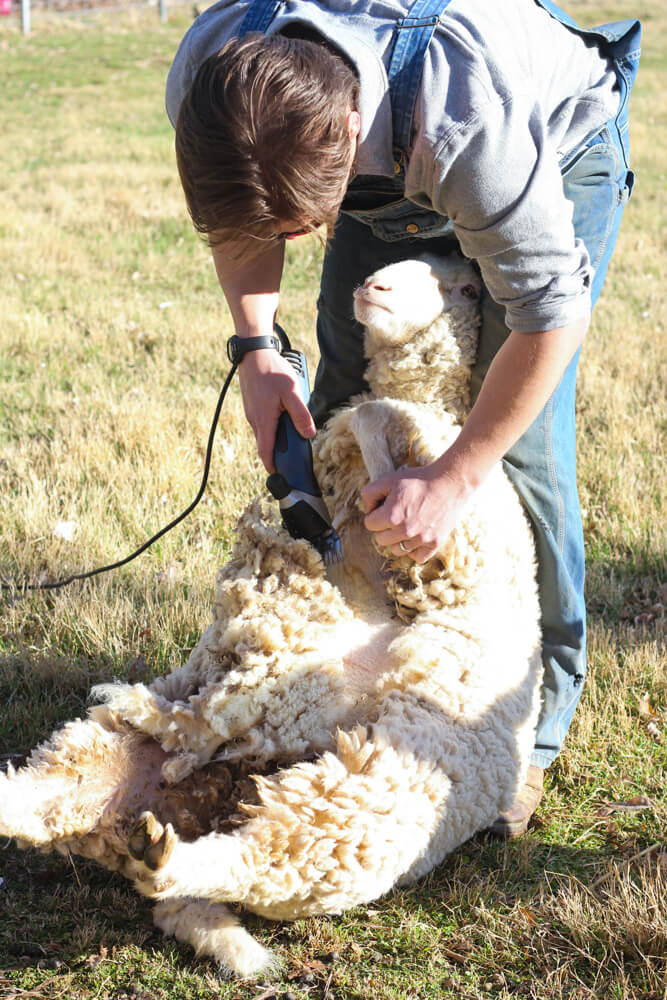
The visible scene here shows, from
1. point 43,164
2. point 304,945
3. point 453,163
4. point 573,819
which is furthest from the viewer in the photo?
point 43,164

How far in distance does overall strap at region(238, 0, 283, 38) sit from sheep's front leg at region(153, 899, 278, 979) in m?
2.08

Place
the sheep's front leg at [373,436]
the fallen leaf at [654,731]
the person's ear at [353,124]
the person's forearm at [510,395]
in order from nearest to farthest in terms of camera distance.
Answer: the person's ear at [353,124] < the person's forearm at [510,395] < the sheep's front leg at [373,436] < the fallen leaf at [654,731]

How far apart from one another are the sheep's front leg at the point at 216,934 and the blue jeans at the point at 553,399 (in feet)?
3.55

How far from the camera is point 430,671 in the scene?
2.41 metres

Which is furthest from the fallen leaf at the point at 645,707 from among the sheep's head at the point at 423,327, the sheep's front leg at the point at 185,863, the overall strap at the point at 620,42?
the overall strap at the point at 620,42

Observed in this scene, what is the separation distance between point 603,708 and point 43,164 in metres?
11.4

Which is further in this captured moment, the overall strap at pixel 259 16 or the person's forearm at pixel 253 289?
the person's forearm at pixel 253 289

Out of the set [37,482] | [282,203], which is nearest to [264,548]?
[282,203]

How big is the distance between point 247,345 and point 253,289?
0.61 ft

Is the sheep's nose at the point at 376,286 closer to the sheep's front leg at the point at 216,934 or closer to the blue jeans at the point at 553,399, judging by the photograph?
the blue jeans at the point at 553,399

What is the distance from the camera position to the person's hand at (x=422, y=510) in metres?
2.31

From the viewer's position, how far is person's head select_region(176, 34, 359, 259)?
1.86m

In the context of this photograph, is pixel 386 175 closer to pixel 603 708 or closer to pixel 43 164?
pixel 603 708

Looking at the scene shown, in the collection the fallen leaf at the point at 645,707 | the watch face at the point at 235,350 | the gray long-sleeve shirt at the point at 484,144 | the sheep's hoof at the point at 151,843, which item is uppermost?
the gray long-sleeve shirt at the point at 484,144
